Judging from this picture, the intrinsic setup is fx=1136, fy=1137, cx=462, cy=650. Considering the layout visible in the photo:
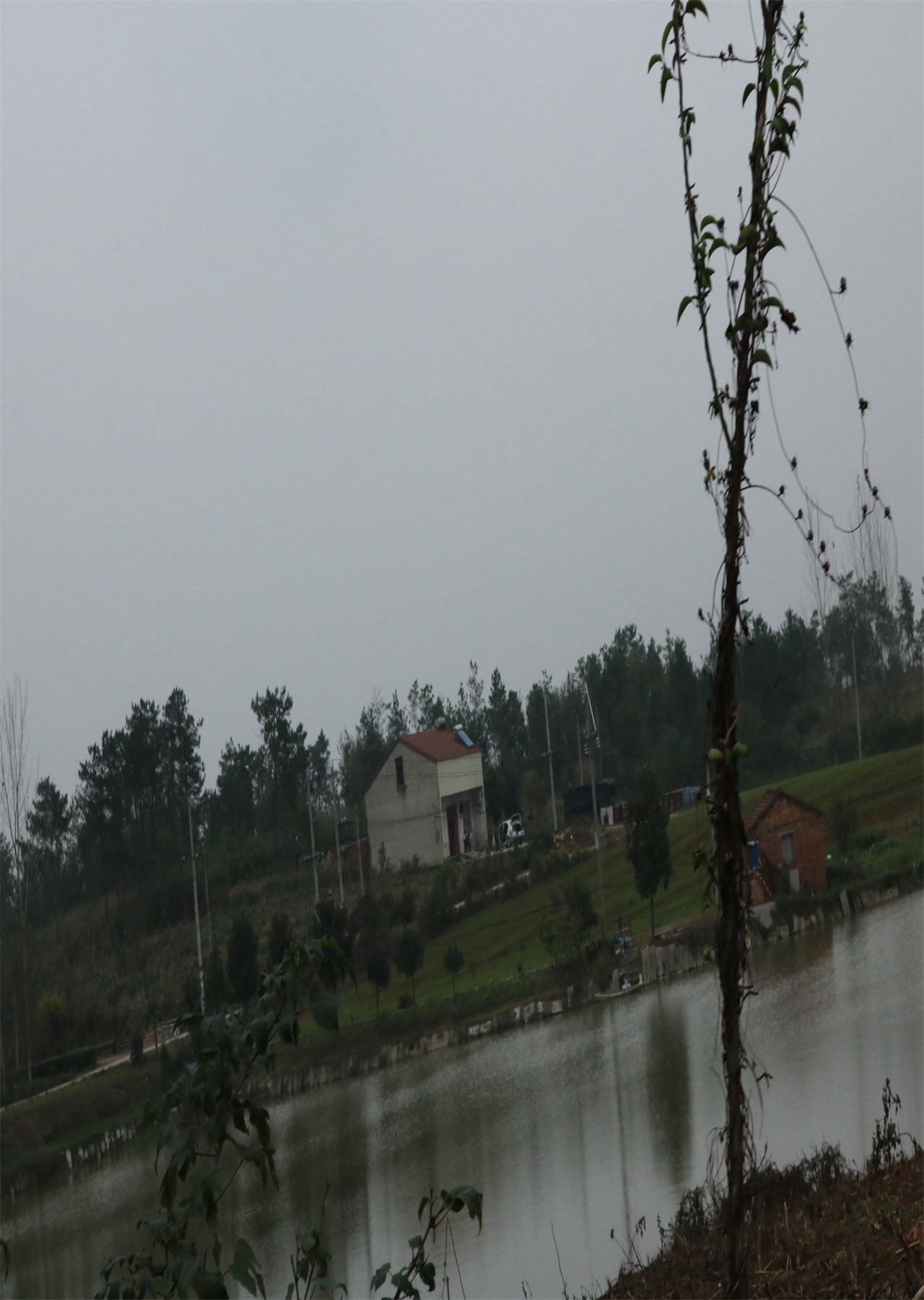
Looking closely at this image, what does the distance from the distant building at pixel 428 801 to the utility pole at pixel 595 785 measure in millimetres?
683

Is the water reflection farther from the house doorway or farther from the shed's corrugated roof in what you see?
the house doorway

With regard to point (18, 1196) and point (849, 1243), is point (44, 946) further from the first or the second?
point (849, 1243)

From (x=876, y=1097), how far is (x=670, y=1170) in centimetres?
69

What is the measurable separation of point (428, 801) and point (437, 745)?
40 cm

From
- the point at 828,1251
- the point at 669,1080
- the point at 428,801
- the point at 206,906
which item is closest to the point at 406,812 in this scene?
the point at 428,801

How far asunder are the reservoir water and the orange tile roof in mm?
2142

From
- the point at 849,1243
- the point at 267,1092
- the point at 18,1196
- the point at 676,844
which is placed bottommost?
the point at 18,1196

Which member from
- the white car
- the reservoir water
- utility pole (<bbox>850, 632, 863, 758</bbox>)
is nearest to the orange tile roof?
the white car

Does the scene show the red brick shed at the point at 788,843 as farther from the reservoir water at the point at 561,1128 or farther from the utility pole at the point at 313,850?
the utility pole at the point at 313,850

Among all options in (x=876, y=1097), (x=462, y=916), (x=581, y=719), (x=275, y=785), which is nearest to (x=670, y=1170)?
(x=876, y=1097)

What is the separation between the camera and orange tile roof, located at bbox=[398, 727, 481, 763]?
7211 mm

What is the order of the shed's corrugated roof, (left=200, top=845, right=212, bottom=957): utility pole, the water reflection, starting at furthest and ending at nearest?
(left=200, top=845, right=212, bottom=957): utility pole < the shed's corrugated roof < the water reflection

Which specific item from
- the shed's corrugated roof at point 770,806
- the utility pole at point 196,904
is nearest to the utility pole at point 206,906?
the utility pole at point 196,904

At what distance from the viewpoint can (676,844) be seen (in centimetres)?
578
